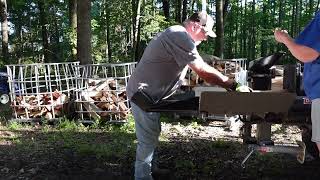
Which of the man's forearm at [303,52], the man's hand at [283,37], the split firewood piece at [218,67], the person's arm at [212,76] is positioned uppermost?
the man's hand at [283,37]

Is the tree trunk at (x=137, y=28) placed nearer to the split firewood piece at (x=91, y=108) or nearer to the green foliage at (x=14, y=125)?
the split firewood piece at (x=91, y=108)

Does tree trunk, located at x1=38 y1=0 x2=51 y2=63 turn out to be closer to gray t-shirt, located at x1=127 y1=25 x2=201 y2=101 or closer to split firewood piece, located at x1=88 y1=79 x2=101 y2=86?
split firewood piece, located at x1=88 y1=79 x2=101 y2=86

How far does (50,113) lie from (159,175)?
4.83 meters

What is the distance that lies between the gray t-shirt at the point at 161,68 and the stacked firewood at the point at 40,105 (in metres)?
5.31

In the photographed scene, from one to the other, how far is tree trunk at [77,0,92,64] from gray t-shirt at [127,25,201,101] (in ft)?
23.9

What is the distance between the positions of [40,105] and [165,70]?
5709mm

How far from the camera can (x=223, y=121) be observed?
32.3 ft

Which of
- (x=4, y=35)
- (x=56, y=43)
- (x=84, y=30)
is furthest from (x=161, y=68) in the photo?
(x=56, y=43)

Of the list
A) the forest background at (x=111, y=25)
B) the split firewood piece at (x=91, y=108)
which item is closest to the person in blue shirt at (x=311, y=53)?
the split firewood piece at (x=91, y=108)

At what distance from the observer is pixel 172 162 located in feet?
20.2

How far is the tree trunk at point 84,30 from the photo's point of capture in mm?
11633

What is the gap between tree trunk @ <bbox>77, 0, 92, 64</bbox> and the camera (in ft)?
38.2

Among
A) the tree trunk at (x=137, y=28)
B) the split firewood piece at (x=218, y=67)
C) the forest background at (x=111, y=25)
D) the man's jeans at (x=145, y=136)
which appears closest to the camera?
the man's jeans at (x=145, y=136)

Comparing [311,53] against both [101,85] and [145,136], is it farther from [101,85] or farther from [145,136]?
Result: [101,85]
